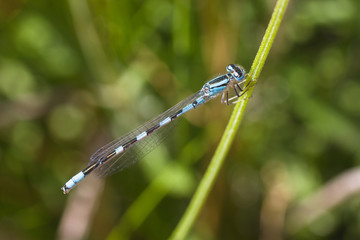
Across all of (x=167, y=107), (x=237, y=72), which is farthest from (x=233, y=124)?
(x=167, y=107)

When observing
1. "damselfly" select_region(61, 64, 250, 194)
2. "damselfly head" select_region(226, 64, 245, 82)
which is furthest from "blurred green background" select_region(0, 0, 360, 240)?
"damselfly head" select_region(226, 64, 245, 82)

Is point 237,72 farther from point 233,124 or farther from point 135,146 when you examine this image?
point 233,124

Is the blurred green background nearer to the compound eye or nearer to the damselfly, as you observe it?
the damselfly

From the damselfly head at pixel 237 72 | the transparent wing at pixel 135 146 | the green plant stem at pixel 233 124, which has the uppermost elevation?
the transparent wing at pixel 135 146

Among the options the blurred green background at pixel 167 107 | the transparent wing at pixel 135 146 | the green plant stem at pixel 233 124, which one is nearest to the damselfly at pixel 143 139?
the transparent wing at pixel 135 146

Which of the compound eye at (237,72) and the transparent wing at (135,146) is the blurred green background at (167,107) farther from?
the compound eye at (237,72)

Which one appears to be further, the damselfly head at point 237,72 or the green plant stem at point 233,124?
the damselfly head at point 237,72

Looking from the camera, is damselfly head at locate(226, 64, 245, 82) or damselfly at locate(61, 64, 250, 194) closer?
damselfly head at locate(226, 64, 245, 82)
